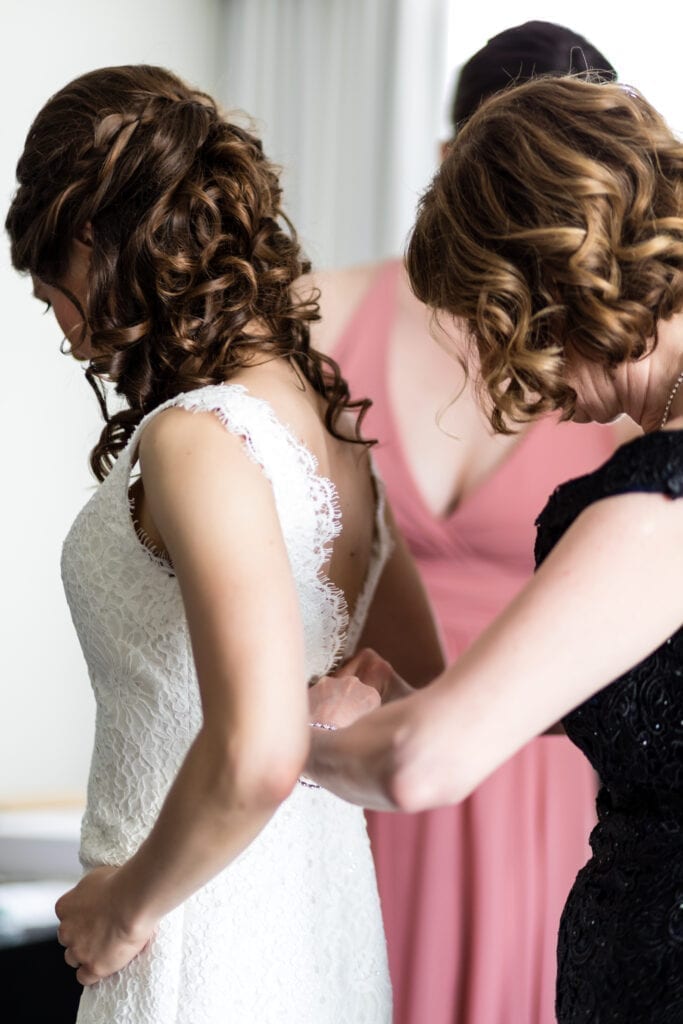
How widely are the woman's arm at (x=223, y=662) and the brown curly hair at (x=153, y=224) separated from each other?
226 mm

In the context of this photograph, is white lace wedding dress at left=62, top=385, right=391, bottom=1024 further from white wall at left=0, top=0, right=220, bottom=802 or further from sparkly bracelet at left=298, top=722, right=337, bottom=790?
white wall at left=0, top=0, right=220, bottom=802

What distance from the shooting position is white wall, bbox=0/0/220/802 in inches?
121

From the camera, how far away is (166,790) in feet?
3.91

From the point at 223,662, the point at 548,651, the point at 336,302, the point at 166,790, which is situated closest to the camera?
the point at 548,651

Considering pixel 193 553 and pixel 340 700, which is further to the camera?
pixel 340 700

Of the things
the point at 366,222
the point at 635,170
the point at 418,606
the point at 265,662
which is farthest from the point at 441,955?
the point at 366,222

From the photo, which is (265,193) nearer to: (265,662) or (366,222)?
(265,662)

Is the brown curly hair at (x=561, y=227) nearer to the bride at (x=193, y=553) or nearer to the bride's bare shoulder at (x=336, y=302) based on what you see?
the bride at (x=193, y=553)

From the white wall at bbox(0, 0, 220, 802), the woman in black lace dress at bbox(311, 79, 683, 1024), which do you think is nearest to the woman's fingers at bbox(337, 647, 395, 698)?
the woman in black lace dress at bbox(311, 79, 683, 1024)

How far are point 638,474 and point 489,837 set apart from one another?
103 centimetres

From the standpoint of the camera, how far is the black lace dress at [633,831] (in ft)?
3.27

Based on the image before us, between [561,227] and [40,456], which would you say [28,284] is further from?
[561,227]

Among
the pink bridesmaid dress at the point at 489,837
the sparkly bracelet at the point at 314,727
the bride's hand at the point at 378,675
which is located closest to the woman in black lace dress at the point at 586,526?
the sparkly bracelet at the point at 314,727

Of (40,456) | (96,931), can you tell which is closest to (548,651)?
(96,931)
